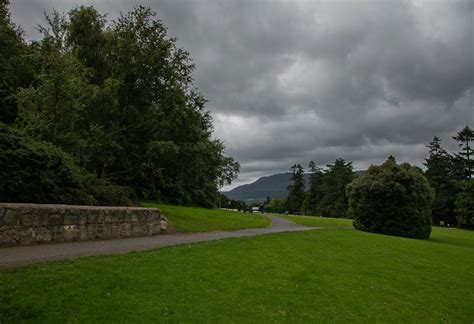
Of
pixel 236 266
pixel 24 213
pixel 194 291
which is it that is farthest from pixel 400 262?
pixel 24 213

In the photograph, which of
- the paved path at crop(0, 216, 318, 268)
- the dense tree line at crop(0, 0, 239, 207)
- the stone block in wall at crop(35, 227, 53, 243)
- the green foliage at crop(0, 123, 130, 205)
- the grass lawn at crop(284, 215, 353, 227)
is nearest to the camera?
the paved path at crop(0, 216, 318, 268)

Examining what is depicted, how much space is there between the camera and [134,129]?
2098 centimetres

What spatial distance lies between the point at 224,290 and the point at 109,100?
55.9ft

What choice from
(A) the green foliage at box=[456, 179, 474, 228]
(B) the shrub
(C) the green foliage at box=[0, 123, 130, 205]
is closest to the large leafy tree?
(C) the green foliage at box=[0, 123, 130, 205]

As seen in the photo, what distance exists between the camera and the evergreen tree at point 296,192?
4267 inches

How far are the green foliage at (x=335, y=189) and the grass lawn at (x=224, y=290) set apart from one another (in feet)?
268

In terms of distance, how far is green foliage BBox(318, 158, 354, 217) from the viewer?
3590 inches

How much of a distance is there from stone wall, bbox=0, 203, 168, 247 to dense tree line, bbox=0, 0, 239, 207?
3.08 meters

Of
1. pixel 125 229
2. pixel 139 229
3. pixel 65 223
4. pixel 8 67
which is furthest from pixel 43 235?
pixel 8 67

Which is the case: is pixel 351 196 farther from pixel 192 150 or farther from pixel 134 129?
pixel 134 129

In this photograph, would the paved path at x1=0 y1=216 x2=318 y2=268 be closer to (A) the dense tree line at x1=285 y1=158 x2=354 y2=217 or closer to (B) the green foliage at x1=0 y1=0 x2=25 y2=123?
Result: (B) the green foliage at x1=0 y1=0 x2=25 y2=123

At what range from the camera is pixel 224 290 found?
714 centimetres

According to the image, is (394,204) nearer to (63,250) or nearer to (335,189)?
(63,250)

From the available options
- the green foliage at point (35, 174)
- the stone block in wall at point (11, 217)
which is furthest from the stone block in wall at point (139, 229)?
the stone block in wall at point (11, 217)
